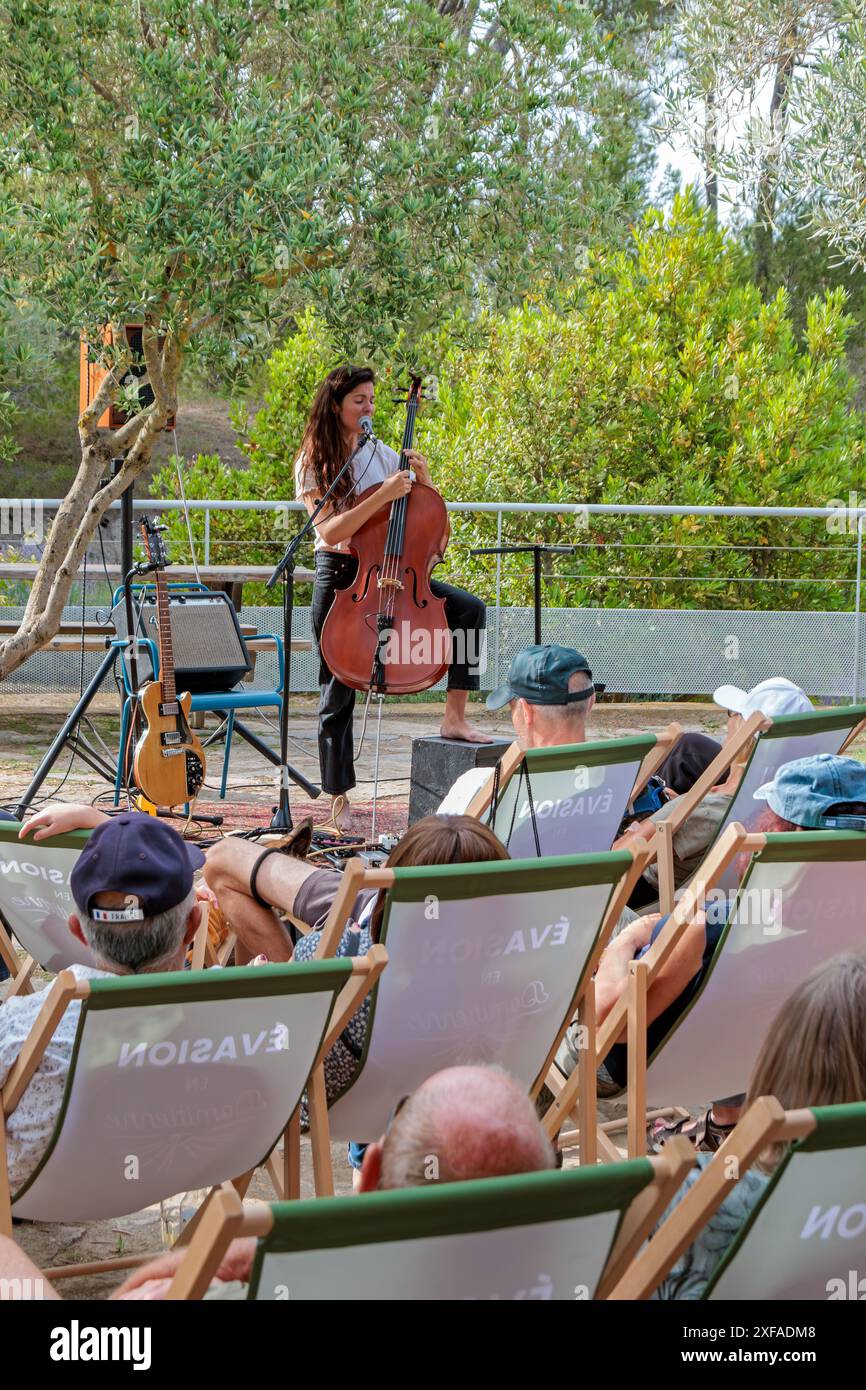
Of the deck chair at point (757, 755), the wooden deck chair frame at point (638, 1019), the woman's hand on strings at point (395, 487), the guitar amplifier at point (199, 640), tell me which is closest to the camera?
the wooden deck chair frame at point (638, 1019)

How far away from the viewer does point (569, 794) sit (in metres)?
3.43

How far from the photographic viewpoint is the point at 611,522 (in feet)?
36.0

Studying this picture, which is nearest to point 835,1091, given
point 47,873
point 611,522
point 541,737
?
point 47,873

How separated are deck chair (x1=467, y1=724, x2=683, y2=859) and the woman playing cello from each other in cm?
224

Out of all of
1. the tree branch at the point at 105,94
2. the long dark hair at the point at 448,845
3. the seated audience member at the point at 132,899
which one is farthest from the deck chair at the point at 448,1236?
the tree branch at the point at 105,94

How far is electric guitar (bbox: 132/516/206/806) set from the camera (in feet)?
19.9

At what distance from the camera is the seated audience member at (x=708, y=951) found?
104 inches

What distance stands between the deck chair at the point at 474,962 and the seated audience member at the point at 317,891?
0.05m

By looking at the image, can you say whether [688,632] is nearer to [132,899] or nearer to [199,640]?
[199,640]

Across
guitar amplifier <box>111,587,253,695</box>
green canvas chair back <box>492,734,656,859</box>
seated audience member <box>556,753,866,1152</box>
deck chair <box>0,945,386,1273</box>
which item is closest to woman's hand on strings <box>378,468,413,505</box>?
guitar amplifier <box>111,587,253,695</box>

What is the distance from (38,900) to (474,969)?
968mm

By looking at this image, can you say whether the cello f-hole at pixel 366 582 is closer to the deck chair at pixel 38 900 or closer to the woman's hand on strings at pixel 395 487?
the woman's hand on strings at pixel 395 487

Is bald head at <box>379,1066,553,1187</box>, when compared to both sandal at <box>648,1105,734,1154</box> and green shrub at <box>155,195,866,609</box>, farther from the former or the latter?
green shrub at <box>155,195,866,609</box>

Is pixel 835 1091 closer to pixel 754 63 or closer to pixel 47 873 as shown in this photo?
pixel 47 873
